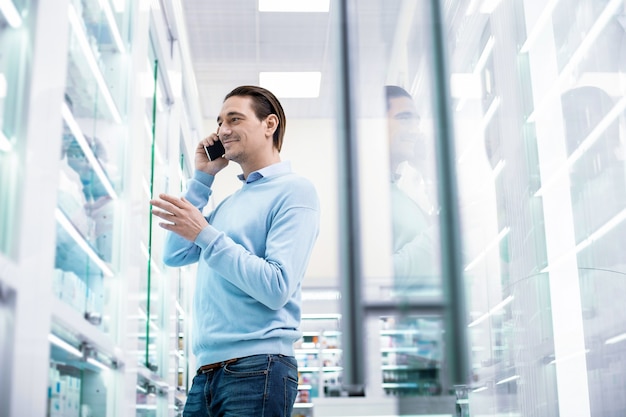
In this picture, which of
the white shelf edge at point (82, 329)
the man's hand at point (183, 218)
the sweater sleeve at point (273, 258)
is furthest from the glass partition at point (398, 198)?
the white shelf edge at point (82, 329)

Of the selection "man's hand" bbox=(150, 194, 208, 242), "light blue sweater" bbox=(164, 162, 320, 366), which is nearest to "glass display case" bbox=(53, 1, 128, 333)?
"man's hand" bbox=(150, 194, 208, 242)

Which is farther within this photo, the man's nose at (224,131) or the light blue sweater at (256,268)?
the man's nose at (224,131)

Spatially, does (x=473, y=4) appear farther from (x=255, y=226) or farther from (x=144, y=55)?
(x=255, y=226)

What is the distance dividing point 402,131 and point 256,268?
526 millimetres

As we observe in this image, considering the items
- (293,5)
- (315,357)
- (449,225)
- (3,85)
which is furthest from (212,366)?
(315,357)

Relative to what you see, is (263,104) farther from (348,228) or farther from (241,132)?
(348,228)

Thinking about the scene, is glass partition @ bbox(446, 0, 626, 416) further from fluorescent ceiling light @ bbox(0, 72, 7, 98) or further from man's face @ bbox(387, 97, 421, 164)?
fluorescent ceiling light @ bbox(0, 72, 7, 98)

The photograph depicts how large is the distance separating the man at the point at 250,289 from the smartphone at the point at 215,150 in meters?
0.29

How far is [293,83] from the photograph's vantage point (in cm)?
745

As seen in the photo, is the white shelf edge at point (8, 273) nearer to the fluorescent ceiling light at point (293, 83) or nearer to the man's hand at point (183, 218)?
the man's hand at point (183, 218)

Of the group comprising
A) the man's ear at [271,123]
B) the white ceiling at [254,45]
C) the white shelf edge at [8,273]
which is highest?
the white ceiling at [254,45]

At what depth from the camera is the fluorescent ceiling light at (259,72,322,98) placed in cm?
727

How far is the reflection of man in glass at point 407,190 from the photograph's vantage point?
4.66 feet

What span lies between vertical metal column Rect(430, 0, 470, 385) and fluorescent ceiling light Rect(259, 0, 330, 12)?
483cm
